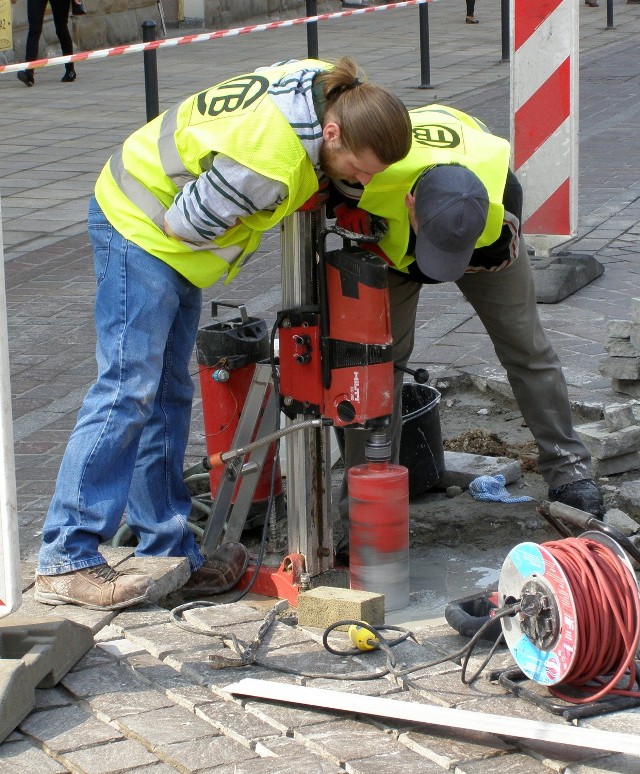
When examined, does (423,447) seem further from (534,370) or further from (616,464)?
(616,464)

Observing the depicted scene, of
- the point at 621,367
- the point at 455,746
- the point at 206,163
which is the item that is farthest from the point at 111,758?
the point at 621,367

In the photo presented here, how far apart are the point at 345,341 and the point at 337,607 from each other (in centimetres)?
72

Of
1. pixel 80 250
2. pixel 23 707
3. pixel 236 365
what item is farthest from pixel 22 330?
pixel 23 707

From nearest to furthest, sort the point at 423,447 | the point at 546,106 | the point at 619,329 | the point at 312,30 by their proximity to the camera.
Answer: the point at 423,447
the point at 619,329
the point at 546,106
the point at 312,30

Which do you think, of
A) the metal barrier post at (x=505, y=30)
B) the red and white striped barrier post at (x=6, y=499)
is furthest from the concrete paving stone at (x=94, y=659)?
the metal barrier post at (x=505, y=30)

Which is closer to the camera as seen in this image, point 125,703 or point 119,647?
point 125,703

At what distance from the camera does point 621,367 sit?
5.38 metres

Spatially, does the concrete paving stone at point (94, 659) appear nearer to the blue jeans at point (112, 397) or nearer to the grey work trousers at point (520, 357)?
the blue jeans at point (112, 397)

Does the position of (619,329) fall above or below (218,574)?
above

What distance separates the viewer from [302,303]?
12.3ft

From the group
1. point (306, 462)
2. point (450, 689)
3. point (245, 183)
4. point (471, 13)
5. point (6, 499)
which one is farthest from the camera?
point (471, 13)

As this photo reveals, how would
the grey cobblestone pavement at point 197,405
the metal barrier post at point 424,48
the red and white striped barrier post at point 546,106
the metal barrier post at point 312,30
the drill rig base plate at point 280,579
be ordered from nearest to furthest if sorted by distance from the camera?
1. the grey cobblestone pavement at point 197,405
2. the drill rig base plate at point 280,579
3. the red and white striped barrier post at point 546,106
4. the metal barrier post at point 312,30
5. the metal barrier post at point 424,48

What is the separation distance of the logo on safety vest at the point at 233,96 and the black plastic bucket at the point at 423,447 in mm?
1356

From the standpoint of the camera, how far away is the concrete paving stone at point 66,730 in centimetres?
294
